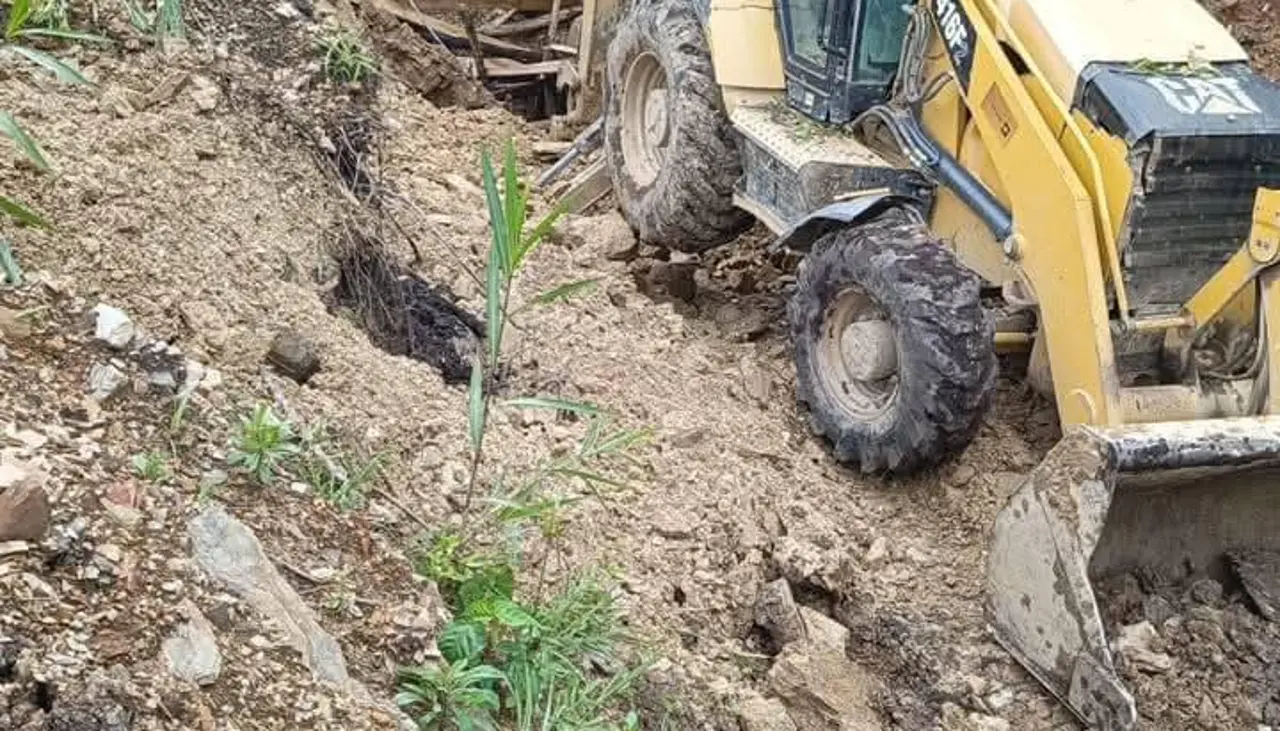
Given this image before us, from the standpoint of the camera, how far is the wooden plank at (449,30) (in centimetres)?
868

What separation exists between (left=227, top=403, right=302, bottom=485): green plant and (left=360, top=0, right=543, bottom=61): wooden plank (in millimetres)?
4925

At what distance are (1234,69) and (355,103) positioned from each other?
3534mm

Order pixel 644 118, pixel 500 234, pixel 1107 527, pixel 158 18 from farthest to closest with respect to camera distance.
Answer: pixel 644 118 → pixel 158 18 → pixel 1107 527 → pixel 500 234

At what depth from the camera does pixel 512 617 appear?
363cm

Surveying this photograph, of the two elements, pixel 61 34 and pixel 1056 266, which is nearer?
pixel 61 34

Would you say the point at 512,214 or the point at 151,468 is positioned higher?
the point at 512,214

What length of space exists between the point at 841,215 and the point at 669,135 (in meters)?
1.50

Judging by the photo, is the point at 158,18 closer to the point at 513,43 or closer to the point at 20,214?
the point at 20,214

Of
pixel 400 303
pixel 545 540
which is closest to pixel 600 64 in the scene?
pixel 400 303

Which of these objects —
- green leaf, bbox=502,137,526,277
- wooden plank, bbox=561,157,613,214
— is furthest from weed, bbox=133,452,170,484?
A: wooden plank, bbox=561,157,613,214

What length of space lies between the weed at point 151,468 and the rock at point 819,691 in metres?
1.69

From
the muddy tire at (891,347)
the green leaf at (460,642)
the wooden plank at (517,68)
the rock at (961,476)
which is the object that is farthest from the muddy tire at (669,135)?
the green leaf at (460,642)

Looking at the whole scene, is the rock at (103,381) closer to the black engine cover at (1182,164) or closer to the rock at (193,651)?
the rock at (193,651)

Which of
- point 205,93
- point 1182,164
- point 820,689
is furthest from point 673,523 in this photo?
point 205,93
